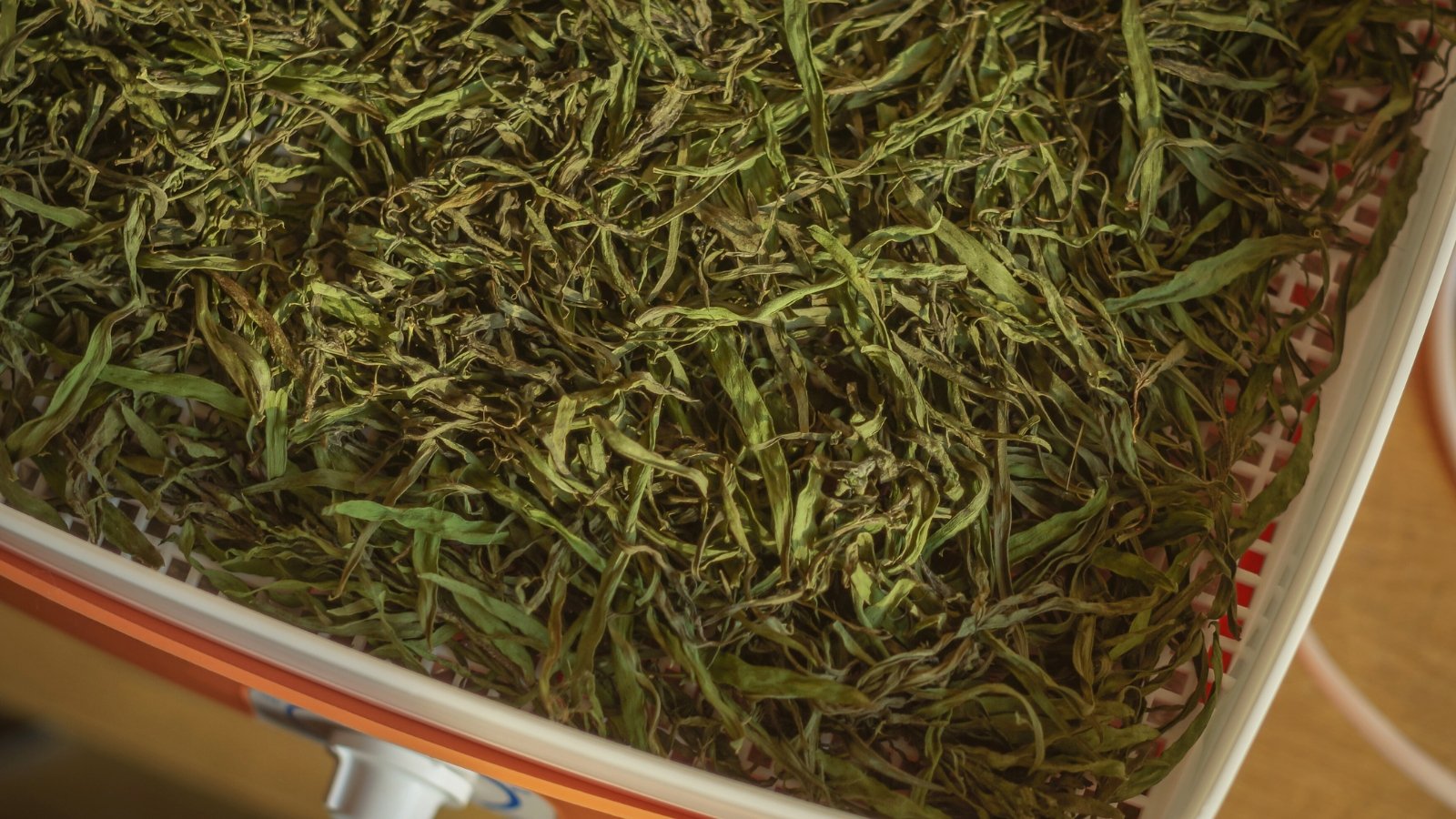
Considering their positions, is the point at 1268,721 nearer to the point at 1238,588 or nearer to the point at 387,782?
the point at 1238,588

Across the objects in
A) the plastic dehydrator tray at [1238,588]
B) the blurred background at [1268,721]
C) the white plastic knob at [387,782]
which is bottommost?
the blurred background at [1268,721]

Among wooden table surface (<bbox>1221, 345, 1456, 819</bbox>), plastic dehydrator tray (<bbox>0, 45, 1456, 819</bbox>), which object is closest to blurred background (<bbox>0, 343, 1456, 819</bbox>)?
wooden table surface (<bbox>1221, 345, 1456, 819</bbox>)

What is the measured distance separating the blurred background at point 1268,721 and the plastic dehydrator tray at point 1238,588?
217mm

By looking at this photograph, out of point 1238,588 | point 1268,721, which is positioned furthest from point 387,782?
point 1268,721

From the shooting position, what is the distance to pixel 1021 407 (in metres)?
0.47

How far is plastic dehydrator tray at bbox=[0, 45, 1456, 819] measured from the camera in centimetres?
37

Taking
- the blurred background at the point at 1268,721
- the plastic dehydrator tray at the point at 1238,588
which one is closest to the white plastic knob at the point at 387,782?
the plastic dehydrator tray at the point at 1238,588

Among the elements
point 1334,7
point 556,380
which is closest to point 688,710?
point 556,380

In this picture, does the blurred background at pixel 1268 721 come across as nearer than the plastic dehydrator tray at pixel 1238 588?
No

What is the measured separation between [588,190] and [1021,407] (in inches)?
9.8

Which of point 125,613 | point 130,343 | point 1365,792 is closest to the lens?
point 125,613

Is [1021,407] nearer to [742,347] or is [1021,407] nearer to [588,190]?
[742,347]

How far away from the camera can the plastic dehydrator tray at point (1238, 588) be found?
1.21 feet

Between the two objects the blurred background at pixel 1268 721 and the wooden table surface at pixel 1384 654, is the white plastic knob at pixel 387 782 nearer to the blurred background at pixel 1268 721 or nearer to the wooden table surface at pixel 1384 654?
the blurred background at pixel 1268 721
